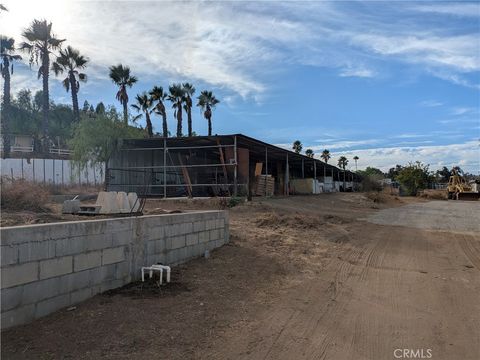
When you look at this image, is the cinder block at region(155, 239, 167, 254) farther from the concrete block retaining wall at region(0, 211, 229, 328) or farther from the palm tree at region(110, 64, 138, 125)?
the palm tree at region(110, 64, 138, 125)

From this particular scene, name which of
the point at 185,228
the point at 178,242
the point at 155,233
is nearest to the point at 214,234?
the point at 185,228

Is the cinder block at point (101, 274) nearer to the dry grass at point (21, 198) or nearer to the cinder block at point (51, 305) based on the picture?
the cinder block at point (51, 305)

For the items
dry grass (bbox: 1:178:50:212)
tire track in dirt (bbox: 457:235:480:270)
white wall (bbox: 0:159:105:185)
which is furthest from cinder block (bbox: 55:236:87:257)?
white wall (bbox: 0:159:105:185)

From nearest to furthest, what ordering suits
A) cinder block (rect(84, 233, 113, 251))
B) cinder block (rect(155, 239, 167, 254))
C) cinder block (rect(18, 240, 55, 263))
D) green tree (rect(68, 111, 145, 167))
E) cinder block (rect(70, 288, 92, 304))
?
1. cinder block (rect(18, 240, 55, 263))
2. cinder block (rect(70, 288, 92, 304))
3. cinder block (rect(84, 233, 113, 251))
4. cinder block (rect(155, 239, 167, 254))
5. green tree (rect(68, 111, 145, 167))

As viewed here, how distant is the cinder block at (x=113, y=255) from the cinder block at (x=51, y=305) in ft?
2.94

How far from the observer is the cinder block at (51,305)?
541 cm

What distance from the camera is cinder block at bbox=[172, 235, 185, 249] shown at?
878 cm

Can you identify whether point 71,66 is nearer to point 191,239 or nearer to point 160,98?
point 160,98

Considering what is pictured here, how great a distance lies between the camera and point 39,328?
5.18 meters

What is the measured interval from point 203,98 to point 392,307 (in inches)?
2087

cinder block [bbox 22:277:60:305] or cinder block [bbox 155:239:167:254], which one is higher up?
cinder block [bbox 155:239:167:254]

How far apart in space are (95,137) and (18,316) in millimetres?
27025

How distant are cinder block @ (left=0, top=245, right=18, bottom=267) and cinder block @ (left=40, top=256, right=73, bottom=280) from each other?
0.43m

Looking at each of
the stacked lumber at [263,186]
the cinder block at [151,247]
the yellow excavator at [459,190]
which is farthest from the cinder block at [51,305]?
the yellow excavator at [459,190]
